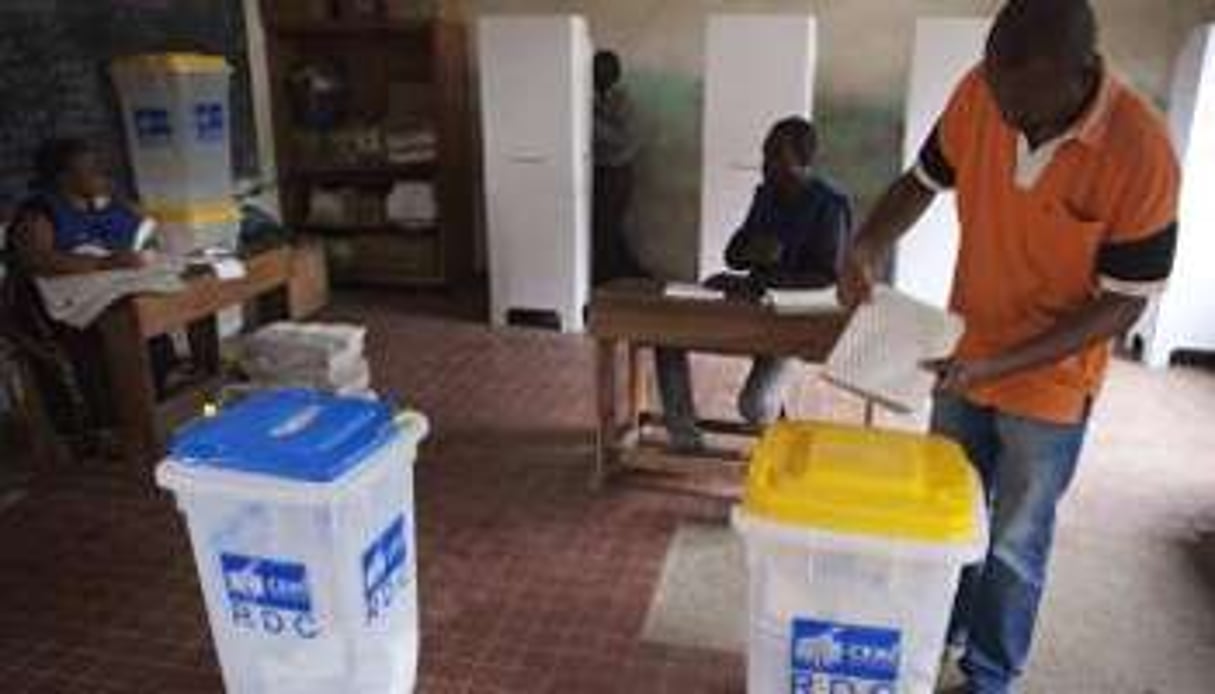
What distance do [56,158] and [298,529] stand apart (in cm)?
242

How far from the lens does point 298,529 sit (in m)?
1.80

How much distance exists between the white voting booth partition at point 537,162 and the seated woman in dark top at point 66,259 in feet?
6.40

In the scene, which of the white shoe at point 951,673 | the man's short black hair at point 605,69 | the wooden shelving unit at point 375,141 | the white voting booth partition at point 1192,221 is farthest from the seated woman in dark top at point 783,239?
the wooden shelving unit at point 375,141

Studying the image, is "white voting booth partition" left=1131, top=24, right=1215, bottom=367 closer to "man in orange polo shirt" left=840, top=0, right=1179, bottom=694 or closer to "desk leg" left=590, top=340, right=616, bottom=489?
"desk leg" left=590, top=340, right=616, bottom=489

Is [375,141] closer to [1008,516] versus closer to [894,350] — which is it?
[894,350]

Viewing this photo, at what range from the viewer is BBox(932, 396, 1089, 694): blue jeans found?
1.92 meters

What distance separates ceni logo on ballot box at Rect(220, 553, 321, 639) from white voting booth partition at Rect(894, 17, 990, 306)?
344cm

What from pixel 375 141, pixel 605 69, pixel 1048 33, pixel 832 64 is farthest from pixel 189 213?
pixel 1048 33

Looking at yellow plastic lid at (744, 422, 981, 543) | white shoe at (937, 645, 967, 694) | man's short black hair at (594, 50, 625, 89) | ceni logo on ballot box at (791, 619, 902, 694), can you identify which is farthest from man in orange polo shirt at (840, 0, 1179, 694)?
man's short black hair at (594, 50, 625, 89)

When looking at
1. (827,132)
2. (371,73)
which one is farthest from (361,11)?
(827,132)

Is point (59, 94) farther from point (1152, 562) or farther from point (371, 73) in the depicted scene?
point (1152, 562)

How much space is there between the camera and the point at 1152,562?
2963 mm

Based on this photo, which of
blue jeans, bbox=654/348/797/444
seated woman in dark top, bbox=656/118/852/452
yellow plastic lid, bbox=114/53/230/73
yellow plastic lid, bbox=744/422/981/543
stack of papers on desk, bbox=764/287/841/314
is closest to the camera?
yellow plastic lid, bbox=744/422/981/543

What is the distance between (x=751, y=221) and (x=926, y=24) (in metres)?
1.93
